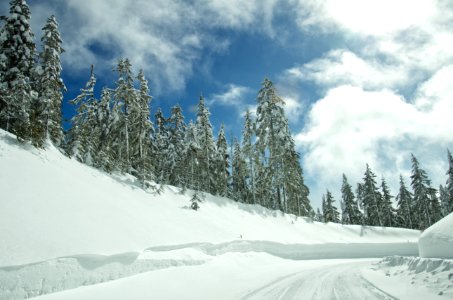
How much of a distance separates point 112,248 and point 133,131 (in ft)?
82.4

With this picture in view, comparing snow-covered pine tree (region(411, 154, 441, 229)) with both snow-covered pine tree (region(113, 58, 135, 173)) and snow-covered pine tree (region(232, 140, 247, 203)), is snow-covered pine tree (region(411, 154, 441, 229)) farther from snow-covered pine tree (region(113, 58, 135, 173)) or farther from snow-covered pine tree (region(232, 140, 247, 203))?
snow-covered pine tree (region(113, 58, 135, 173))

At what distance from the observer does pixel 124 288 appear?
9.56 meters

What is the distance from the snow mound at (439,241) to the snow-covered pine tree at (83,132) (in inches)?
900

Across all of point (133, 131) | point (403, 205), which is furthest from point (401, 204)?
point (133, 131)

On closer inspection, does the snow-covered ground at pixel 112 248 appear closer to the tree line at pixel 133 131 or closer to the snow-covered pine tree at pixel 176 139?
the tree line at pixel 133 131

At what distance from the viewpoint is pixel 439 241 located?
1013 centimetres

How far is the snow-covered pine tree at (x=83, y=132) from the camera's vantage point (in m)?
24.5

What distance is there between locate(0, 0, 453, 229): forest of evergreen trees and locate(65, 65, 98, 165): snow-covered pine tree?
87 mm

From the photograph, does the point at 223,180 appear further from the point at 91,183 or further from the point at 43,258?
the point at 43,258

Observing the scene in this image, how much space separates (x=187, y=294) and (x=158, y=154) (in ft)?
126

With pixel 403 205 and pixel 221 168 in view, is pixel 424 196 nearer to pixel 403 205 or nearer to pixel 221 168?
pixel 403 205

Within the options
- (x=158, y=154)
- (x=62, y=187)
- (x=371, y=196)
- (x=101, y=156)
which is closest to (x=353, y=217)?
(x=371, y=196)

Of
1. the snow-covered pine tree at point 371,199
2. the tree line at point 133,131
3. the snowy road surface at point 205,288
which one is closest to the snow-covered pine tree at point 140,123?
the tree line at point 133,131

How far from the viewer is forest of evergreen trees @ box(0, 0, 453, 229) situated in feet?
73.0
